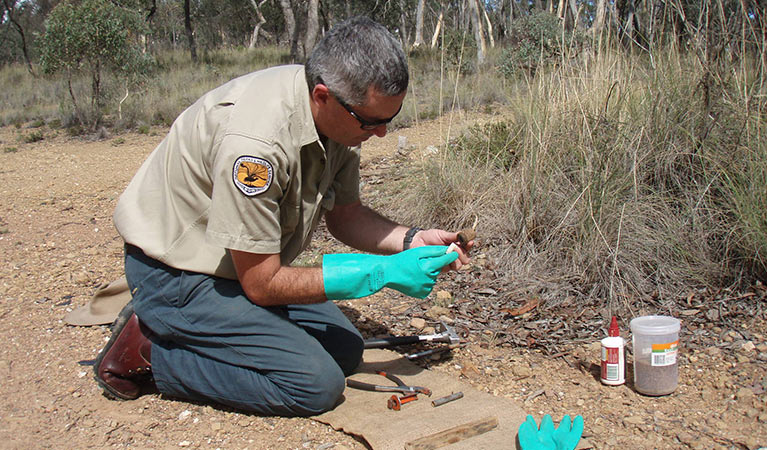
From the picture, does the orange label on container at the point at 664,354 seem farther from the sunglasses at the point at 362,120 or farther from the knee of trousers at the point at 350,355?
the sunglasses at the point at 362,120

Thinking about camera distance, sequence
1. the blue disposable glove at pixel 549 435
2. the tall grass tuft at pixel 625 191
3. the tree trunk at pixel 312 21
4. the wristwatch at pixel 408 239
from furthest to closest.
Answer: the tree trunk at pixel 312 21 < the tall grass tuft at pixel 625 191 < the wristwatch at pixel 408 239 < the blue disposable glove at pixel 549 435

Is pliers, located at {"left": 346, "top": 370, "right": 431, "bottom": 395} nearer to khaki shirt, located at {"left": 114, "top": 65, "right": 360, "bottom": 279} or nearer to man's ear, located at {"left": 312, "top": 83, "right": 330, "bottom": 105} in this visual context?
khaki shirt, located at {"left": 114, "top": 65, "right": 360, "bottom": 279}

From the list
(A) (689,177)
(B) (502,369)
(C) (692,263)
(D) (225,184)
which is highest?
(D) (225,184)

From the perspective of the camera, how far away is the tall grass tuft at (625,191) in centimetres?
305

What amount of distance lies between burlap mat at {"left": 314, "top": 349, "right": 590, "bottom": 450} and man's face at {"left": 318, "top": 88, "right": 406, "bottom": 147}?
3.13ft

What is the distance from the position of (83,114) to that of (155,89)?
158 centimetres

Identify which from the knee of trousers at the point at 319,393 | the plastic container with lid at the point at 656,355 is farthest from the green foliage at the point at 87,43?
the plastic container with lid at the point at 656,355

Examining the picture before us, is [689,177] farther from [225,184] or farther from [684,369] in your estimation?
[225,184]

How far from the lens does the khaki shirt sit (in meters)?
1.96

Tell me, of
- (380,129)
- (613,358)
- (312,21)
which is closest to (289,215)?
(380,129)

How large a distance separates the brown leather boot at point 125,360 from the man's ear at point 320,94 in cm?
109

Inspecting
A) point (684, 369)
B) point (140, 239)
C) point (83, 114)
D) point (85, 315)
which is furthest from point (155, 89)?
point (684, 369)

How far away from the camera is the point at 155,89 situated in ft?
34.1

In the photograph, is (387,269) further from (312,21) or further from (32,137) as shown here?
(312,21)
